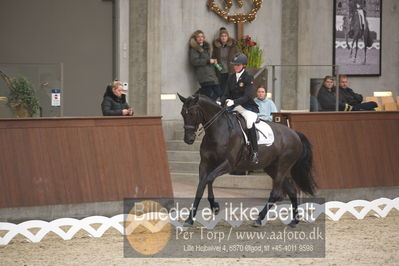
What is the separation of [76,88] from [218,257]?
862 centimetres

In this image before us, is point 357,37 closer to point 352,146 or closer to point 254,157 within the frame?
point 352,146

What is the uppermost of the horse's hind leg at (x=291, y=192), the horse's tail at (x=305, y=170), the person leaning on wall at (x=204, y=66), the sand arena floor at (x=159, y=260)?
the person leaning on wall at (x=204, y=66)

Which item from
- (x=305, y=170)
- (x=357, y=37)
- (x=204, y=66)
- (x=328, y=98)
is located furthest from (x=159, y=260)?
(x=357, y=37)

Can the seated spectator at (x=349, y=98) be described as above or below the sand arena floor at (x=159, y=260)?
above

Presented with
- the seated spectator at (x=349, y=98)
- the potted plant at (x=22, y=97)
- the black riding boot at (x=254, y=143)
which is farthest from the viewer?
the seated spectator at (x=349, y=98)

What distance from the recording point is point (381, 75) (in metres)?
22.2

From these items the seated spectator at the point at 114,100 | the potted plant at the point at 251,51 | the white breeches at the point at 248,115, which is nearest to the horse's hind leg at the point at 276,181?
the white breeches at the point at 248,115

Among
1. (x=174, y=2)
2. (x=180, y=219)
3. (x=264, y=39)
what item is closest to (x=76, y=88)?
(x=174, y=2)

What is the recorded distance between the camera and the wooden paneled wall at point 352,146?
531 inches

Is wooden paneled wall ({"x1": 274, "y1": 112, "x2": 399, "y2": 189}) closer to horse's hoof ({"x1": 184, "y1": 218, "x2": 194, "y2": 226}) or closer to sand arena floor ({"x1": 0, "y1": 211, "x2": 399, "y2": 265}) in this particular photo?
sand arena floor ({"x1": 0, "y1": 211, "x2": 399, "y2": 265})

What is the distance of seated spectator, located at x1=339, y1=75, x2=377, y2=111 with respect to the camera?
1656cm

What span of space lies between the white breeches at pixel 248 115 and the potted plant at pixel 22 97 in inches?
115

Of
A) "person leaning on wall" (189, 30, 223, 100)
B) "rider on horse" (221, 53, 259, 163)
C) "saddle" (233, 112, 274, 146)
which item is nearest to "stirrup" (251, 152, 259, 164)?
"rider on horse" (221, 53, 259, 163)

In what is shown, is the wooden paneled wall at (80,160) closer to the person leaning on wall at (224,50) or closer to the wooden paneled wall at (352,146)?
the wooden paneled wall at (352,146)
